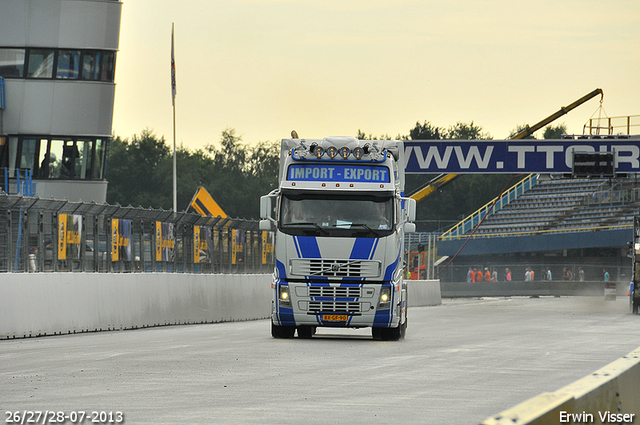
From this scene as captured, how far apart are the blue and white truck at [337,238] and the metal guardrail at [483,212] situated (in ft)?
186

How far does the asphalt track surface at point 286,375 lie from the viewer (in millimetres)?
8633

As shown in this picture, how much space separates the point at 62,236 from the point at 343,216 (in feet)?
21.6

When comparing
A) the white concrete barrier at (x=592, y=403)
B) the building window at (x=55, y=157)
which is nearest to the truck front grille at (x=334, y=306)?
the white concrete barrier at (x=592, y=403)

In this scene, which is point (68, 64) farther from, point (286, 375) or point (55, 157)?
point (286, 375)

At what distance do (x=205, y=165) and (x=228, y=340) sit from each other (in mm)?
127085

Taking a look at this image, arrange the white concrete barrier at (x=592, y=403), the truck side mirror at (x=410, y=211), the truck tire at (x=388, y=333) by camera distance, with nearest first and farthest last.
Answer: the white concrete barrier at (x=592, y=403) → the truck side mirror at (x=410, y=211) → the truck tire at (x=388, y=333)

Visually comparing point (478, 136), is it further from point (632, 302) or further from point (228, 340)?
point (228, 340)

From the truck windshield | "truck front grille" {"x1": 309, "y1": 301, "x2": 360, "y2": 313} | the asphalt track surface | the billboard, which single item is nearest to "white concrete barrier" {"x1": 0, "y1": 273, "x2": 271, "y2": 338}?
the asphalt track surface

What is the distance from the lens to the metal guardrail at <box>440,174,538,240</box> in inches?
3077

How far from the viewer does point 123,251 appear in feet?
78.5

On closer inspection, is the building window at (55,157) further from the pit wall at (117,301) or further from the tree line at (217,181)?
the tree line at (217,181)

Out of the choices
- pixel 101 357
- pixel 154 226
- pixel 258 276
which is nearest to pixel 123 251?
pixel 154 226

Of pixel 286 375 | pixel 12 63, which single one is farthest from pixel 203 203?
pixel 286 375

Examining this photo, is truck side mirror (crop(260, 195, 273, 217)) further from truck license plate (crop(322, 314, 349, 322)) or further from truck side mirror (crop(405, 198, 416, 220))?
truck side mirror (crop(405, 198, 416, 220))
